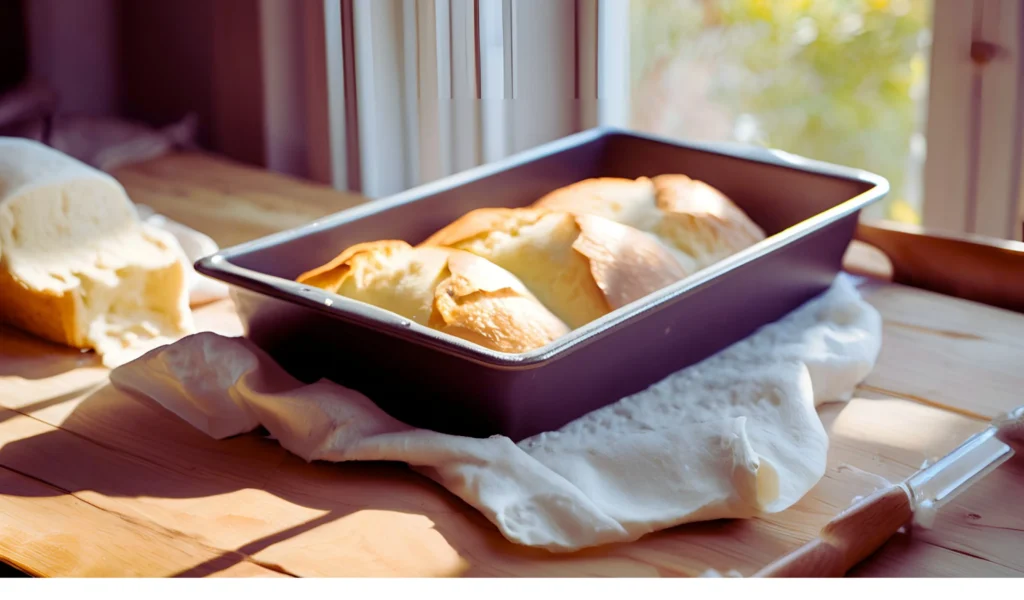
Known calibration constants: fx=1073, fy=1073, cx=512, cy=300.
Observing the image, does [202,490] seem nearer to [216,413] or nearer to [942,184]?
[216,413]

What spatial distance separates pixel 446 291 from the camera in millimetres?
788

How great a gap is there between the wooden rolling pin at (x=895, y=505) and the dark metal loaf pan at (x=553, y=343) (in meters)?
0.19

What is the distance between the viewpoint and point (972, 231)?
1362 mm

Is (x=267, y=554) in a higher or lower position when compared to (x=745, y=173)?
lower

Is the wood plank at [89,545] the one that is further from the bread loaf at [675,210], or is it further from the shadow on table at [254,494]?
the bread loaf at [675,210]

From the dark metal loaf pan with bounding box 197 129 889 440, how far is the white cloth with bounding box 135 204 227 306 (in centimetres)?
19

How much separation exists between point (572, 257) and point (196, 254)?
458 millimetres

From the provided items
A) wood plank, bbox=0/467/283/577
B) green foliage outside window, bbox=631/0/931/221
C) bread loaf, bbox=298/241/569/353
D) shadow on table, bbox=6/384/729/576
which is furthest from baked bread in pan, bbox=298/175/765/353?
green foliage outside window, bbox=631/0/931/221

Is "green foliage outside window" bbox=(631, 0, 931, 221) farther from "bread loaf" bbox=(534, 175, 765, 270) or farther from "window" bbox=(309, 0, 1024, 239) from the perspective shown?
"bread loaf" bbox=(534, 175, 765, 270)

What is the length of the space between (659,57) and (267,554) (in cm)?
253

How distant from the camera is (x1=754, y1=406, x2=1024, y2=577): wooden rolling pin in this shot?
1.93ft

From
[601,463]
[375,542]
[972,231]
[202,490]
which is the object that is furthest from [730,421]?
[972,231]

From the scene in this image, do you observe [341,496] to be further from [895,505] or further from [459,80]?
[459,80]

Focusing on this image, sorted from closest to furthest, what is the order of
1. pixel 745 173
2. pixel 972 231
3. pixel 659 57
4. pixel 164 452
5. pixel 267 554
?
1. pixel 267 554
2. pixel 164 452
3. pixel 745 173
4. pixel 972 231
5. pixel 659 57
